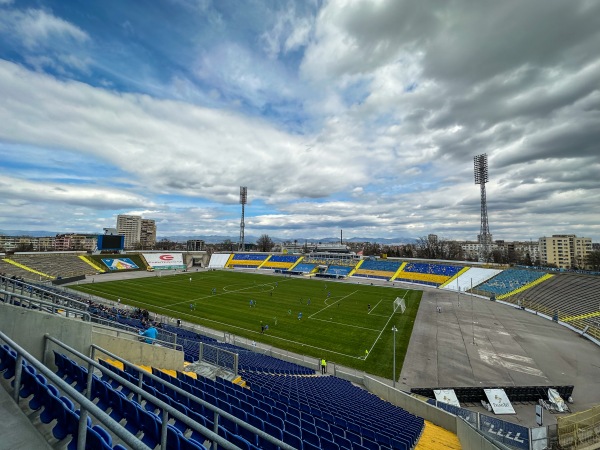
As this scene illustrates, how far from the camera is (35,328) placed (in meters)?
6.71

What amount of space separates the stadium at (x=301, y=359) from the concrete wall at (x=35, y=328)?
4 centimetres

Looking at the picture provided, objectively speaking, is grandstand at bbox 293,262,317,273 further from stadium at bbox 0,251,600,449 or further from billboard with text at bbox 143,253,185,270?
billboard with text at bbox 143,253,185,270

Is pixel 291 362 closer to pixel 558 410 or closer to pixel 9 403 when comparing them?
pixel 558 410

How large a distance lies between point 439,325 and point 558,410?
633 inches

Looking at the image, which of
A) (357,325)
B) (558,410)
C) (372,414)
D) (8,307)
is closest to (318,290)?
(357,325)

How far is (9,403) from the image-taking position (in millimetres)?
4086

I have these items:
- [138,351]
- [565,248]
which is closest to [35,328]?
[138,351]

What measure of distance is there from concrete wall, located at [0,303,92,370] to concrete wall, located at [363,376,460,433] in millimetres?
14078

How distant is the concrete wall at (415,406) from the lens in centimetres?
1259

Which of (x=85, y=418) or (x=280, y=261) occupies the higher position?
(x=85, y=418)

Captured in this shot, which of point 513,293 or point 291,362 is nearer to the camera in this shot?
point 291,362

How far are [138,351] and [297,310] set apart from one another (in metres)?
29.0

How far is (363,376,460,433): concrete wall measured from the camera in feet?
41.3

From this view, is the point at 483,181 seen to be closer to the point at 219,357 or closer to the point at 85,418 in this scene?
the point at 219,357
